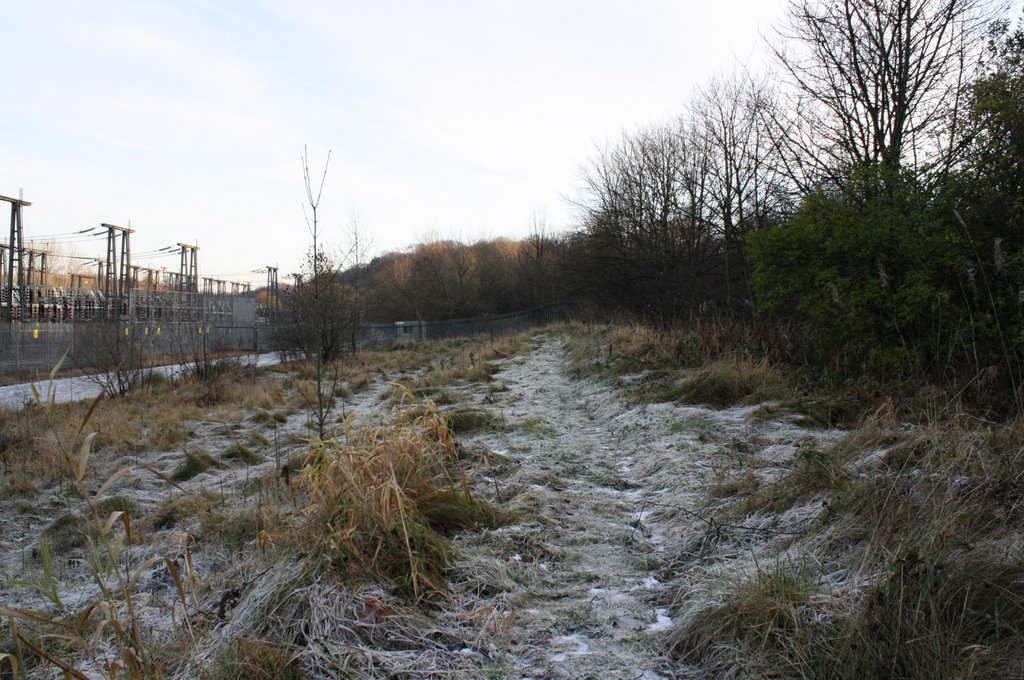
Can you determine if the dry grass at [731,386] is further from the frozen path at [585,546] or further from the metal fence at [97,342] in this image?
the metal fence at [97,342]

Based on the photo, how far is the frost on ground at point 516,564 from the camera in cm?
239

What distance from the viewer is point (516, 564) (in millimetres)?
3195

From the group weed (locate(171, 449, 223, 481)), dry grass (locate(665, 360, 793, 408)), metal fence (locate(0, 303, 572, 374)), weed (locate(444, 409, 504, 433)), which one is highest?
metal fence (locate(0, 303, 572, 374))

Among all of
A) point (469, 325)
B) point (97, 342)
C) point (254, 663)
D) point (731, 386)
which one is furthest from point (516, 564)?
point (469, 325)

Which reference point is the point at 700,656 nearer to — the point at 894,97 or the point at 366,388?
the point at 366,388

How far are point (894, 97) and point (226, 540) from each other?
16.3 meters

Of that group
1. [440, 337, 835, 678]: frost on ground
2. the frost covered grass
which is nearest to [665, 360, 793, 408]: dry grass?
[440, 337, 835, 678]: frost on ground

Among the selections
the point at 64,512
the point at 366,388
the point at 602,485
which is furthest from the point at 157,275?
the point at 602,485

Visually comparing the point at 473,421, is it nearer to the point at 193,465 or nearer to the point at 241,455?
the point at 241,455

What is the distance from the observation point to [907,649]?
194 centimetres

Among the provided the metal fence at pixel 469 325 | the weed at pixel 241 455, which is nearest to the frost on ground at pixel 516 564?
the weed at pixel 241 455

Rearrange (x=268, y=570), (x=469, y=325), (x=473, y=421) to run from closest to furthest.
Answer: (x=268, y=570) → (x=473, y=421) → (x=469, y=325)

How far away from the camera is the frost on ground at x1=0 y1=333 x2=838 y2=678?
239 centimetres

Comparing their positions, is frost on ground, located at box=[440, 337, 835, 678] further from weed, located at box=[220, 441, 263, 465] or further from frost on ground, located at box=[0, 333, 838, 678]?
weed, located at box=[220, 441, 263, 465]
